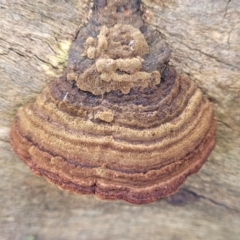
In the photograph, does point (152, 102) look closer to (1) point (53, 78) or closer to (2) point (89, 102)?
(2) point (89, 102)

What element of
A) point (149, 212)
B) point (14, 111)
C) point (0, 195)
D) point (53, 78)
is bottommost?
point (0, 195)

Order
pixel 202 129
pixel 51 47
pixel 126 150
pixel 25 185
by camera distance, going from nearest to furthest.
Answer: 1. pixel 126 150
2. pixel 202 129
3. pixel 51 47
4. pixel 25 185

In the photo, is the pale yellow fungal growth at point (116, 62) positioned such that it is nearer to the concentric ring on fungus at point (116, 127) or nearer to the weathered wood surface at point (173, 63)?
the concentric ring on fungus at point (116, 127)

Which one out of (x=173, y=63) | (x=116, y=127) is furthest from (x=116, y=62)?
(x=173, y=63)

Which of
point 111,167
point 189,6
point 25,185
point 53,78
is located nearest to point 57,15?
point 53,78

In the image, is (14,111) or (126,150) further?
(14,111)

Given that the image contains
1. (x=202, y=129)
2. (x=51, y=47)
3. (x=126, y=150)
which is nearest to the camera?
(x=126, y=150)

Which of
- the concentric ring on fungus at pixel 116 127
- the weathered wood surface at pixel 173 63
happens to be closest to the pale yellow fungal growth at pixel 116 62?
the concentric ring on fungus at pixel 116 127
